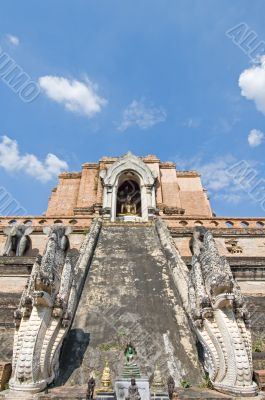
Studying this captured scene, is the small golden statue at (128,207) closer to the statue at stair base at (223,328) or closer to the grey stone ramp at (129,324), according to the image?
the grey stone ramp at (129,324)

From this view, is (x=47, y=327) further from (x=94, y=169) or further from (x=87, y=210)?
(x=94, y=169)

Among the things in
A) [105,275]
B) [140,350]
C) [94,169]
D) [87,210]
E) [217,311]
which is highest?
[94,169]

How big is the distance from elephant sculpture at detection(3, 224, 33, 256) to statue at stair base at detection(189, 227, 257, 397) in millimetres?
9019

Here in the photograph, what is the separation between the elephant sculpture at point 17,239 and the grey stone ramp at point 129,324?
4749 millimetres

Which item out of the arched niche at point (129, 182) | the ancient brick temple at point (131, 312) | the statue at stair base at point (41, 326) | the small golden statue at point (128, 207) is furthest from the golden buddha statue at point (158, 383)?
the small golden statue at point (128, 207)

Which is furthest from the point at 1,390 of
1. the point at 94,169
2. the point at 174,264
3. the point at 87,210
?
the point at 94,169

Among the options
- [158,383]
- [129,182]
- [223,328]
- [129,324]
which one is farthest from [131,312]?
[129,182]

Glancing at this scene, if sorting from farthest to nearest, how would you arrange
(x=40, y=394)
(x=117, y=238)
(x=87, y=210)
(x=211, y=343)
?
(x=87, y=210) < (x=117, y=238) < (x=211, y=343) < (x=40, y=394)

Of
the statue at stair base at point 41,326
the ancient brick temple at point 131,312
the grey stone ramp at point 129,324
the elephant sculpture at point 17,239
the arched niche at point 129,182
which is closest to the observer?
the statue at stair base at point 41,326

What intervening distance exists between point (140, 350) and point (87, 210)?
13593mm

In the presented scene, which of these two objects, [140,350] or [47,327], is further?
Result: [140,350]

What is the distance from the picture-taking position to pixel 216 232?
14.2 meters

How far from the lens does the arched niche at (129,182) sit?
16964 millimetres

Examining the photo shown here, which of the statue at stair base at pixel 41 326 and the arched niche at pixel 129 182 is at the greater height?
the arched niche at pixel 129 182
